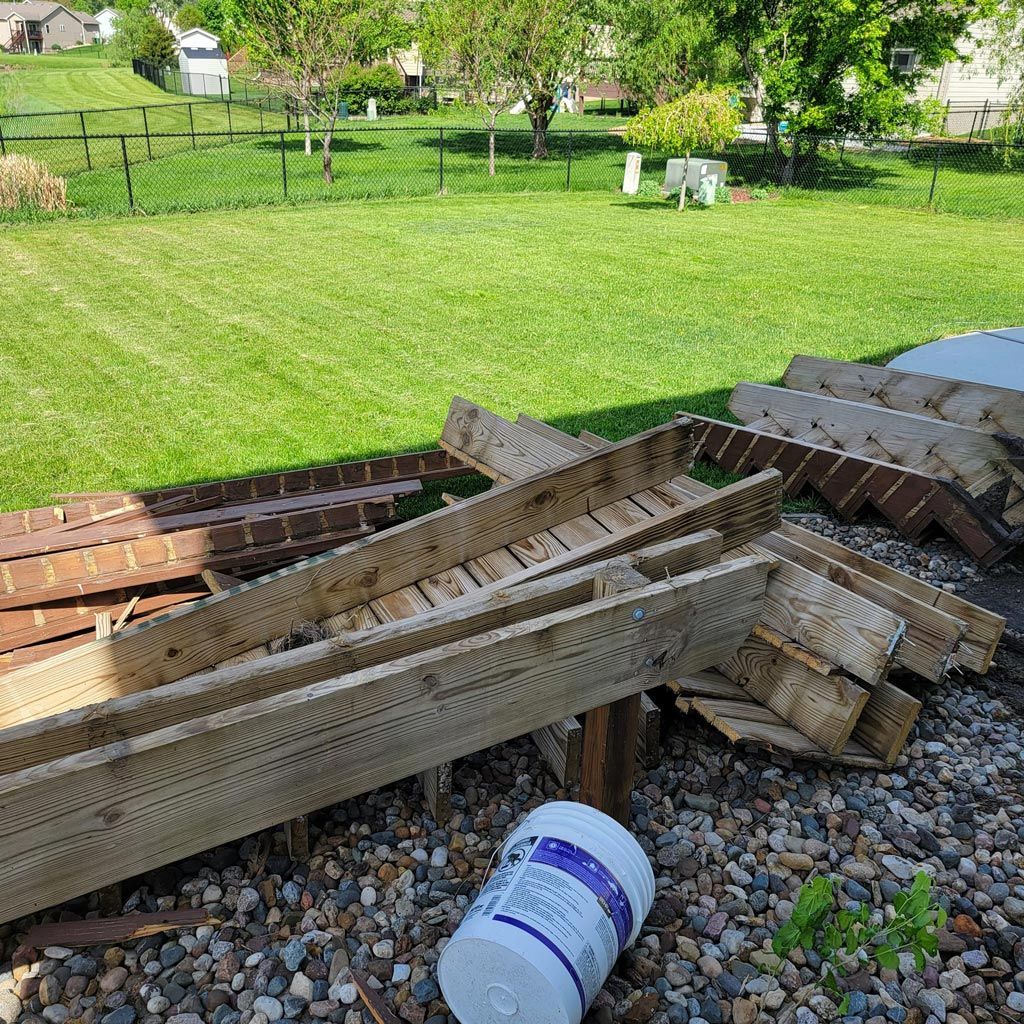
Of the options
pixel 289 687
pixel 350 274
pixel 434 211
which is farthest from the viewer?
pixel 434 211

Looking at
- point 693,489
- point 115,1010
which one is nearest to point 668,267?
point 693,489

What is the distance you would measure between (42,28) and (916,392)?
559 feet

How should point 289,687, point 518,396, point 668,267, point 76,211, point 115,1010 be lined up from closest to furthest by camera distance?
point 115,1010 → point 289,687 → point 518,396 → point 668,267 → point 76,211

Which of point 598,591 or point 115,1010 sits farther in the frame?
point 598,591

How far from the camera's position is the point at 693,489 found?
4.03m

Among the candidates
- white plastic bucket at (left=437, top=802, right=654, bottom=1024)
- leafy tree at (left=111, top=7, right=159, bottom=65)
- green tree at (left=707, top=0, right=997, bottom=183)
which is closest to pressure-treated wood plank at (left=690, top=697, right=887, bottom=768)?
white plastic bucket at (left=437, top=802, right=654, bottom=1024)

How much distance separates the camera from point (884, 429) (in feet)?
18.8

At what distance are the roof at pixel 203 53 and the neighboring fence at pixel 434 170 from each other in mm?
46853

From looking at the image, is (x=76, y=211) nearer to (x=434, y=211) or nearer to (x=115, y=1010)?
(x=434, y=211)

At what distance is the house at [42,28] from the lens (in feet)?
418

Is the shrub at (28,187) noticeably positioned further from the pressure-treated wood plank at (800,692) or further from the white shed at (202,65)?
the white shed at (202,65)

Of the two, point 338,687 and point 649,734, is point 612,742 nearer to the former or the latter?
point 649,734

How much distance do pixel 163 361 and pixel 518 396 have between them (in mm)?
3680

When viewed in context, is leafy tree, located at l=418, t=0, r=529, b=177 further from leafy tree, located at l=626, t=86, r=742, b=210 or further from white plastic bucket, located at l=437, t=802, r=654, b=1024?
white plastic bucket, located at l=437, t=802, r=654, b=1024
